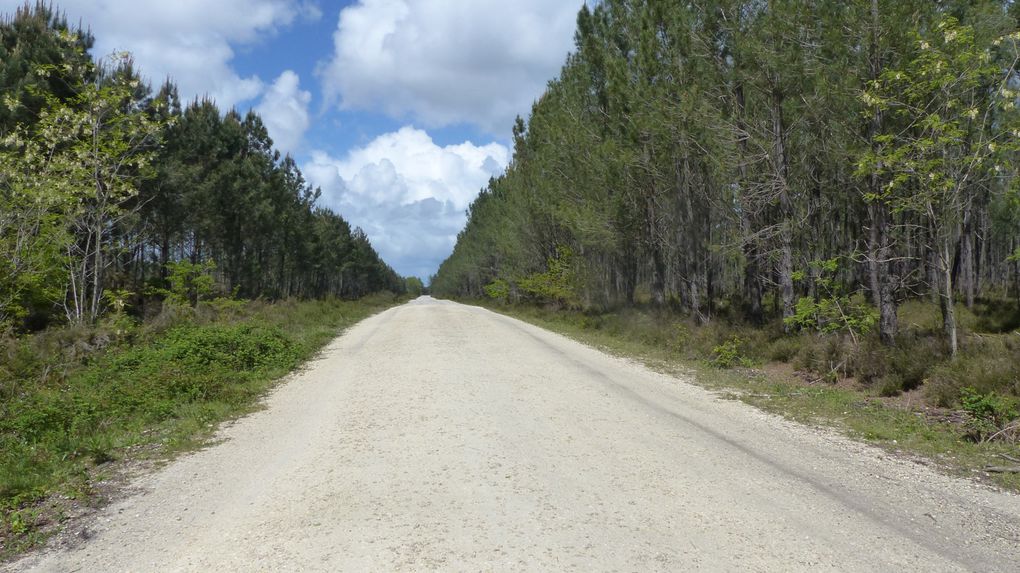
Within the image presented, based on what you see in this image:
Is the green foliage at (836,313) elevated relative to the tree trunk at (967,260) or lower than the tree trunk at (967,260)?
lower

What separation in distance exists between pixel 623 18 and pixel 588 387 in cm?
1837

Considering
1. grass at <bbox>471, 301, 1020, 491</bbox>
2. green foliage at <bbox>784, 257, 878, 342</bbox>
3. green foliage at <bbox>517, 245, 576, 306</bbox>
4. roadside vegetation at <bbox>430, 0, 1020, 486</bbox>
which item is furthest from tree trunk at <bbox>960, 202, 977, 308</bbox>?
green foliage at <bbox>517, 245, 576, 306</bbox>

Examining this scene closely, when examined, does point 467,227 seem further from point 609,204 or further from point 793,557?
point 793,557

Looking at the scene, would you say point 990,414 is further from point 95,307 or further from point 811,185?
point 95,307

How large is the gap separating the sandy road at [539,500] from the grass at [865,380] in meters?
0.86

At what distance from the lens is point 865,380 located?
1055 cm

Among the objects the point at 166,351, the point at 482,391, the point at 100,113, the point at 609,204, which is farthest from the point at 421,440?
the point at 609,204

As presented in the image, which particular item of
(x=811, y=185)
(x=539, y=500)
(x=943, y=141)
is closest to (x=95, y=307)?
(x=539, y=500)

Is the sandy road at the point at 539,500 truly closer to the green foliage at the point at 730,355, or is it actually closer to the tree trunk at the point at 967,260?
the green foliage at the point at 730,355

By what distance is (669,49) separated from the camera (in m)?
19.2

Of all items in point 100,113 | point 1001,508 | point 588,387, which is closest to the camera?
point 1001,508

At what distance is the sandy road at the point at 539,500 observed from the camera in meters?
3.62

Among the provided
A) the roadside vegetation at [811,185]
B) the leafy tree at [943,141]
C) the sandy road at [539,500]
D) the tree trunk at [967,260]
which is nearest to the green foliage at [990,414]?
the roadside vegetation at [811,185]

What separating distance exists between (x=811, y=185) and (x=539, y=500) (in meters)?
17.8
